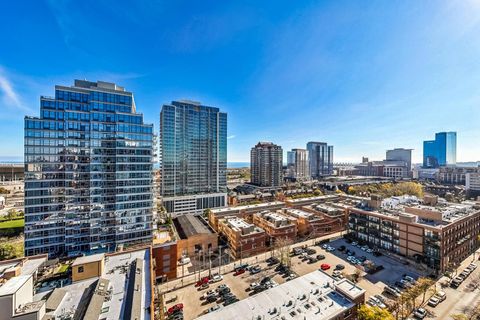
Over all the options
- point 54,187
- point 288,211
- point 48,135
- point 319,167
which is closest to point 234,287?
point 288,211

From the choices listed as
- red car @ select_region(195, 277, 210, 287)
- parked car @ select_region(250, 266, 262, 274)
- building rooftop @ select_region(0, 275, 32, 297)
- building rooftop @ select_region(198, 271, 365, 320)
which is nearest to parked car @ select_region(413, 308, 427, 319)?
building rooftop @ select_region(198, 271, 365, 320)

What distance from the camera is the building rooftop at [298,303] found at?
22156 millimetres

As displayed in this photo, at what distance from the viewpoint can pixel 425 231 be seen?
39.9 m

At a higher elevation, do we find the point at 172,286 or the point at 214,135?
the point at 214,135

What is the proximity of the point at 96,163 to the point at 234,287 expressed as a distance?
38084mm

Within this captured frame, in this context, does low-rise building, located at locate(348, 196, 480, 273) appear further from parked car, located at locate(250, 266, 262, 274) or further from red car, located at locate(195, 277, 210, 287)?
red car, located at locate(195, 277, 210, 287)

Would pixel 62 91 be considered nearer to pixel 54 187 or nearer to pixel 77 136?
pixel 77 136

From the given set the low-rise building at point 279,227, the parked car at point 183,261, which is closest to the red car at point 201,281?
the parked car at point 183,261

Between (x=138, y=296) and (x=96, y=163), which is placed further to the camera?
(x=96, y=163)

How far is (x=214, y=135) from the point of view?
86375 millimetres

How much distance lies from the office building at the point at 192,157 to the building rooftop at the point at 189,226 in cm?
1640

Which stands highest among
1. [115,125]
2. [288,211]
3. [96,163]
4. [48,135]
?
[115,125]

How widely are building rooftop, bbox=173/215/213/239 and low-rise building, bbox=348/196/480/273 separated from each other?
1590 inches

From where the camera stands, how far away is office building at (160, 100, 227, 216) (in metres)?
76.6
